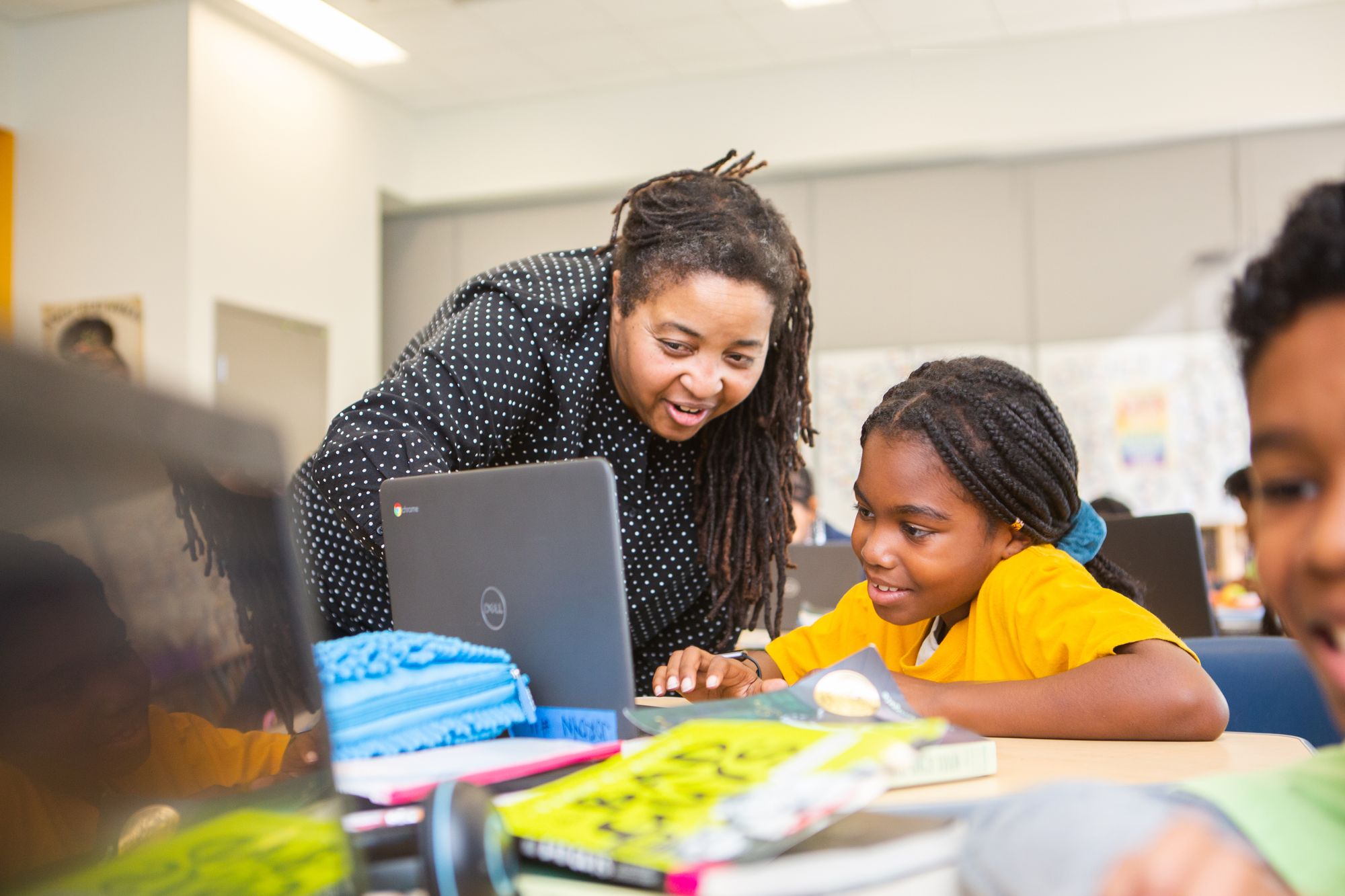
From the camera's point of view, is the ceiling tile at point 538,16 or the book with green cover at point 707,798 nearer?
the book with green cover at point 707,798

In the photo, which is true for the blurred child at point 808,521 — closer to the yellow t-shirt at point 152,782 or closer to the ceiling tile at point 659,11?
the ceiling tile at point 659,11

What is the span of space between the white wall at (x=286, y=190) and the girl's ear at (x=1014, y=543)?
12.2ft

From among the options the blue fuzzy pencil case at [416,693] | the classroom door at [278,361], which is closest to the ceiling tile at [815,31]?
the classroom door at [278,361]

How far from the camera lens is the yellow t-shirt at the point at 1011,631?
1050 mm

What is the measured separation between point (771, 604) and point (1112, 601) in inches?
27.4

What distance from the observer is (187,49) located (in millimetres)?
4621

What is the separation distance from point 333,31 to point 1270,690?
4735 mm

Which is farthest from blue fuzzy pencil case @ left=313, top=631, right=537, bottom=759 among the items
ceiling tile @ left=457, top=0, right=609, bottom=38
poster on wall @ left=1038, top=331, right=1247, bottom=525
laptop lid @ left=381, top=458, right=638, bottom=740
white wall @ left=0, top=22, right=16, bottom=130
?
white wall @ left=0, top=22, right=16, bottom=130

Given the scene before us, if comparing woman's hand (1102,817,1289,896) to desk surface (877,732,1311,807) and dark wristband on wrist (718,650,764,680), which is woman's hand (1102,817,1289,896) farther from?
dark wristband on wrist (718,650,764,680)

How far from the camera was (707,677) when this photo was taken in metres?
1.29

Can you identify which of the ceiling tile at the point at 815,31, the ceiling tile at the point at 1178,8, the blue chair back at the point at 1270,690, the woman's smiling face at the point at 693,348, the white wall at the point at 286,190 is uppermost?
the ceiling tile at the point at 815,31

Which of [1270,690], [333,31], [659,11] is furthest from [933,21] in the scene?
[1270,690]

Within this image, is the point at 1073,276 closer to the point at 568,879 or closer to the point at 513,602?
the point at 513,602

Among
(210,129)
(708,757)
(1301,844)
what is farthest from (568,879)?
(210,129)
